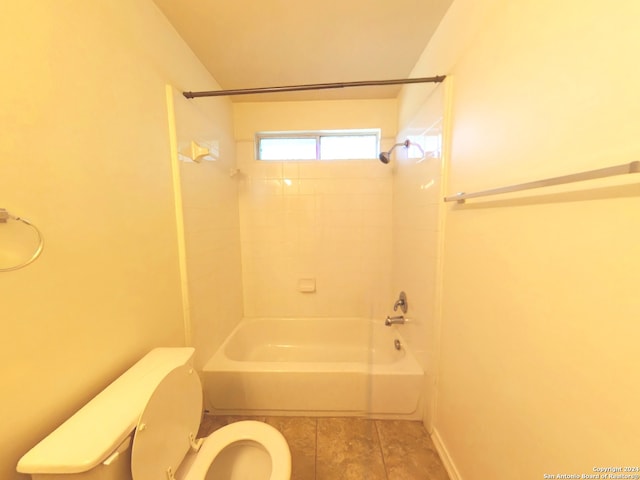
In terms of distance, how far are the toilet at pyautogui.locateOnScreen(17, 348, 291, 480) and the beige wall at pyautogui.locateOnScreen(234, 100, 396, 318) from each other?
1357 mm

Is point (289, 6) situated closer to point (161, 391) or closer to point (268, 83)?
point (268, 83)

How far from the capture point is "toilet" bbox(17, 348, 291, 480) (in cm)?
60

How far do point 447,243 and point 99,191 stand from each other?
1521 mm

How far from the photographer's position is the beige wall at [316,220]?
7.24 feet

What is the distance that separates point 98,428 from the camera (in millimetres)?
669

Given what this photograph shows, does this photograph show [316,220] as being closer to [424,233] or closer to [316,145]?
[316,145]

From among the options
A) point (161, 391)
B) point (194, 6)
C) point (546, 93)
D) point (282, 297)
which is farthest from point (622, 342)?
point (282, 297)

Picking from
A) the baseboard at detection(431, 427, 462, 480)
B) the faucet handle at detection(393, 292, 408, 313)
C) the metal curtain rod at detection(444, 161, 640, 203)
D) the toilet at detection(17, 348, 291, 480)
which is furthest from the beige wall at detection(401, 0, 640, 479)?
the toilet at detection(17, 348, 291, 480)

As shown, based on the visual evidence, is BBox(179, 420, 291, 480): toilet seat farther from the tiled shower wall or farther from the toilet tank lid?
the tiled shower wall

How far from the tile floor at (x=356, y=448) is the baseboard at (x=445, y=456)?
0.09 ft

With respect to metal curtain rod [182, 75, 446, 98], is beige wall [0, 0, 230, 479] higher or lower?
lower

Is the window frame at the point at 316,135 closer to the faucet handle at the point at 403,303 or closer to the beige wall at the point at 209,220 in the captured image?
the beige wall at the point at 209,220

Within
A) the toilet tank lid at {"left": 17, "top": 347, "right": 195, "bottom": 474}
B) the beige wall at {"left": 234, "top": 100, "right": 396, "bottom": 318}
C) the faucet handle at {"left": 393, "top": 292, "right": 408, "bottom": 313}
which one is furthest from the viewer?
the beige wall at {"left": 234, "top": 100, "right": 396, "bottom": 318}

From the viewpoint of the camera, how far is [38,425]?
68 cm
